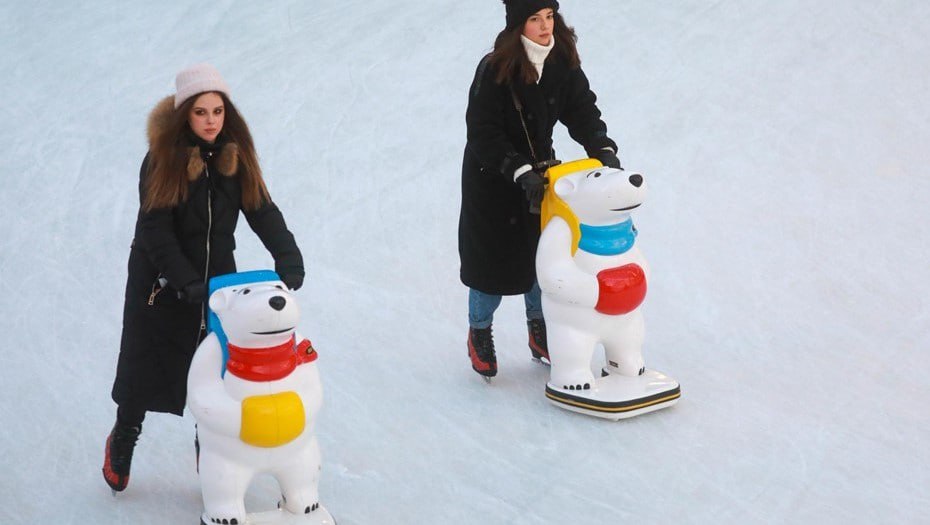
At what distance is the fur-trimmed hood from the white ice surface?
0.95 m

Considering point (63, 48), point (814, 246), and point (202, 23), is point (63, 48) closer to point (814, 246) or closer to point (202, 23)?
point (202, 23)

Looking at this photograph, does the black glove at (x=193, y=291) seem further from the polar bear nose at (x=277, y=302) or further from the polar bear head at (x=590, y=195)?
the polar bear head at (x=590, y=195)

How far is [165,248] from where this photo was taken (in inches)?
137

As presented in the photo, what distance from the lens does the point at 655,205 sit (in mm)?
6102

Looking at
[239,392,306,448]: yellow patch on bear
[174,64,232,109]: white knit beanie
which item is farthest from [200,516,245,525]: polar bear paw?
[174,64,232,109]: white knit beanie

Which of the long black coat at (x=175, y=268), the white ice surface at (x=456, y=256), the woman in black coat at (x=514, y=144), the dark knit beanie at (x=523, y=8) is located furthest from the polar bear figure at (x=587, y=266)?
the long black coat at (x=175, y=268)

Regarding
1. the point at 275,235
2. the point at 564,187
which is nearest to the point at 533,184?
the point at 564,187

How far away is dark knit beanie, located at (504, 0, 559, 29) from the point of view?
421 centimetres

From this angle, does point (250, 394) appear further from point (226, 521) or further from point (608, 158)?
point (608, 158)

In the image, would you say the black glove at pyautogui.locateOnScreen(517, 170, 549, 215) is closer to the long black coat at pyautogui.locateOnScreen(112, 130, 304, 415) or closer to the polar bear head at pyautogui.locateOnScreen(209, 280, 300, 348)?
the long black coat at pyautogui.locateOnScreen(112, 130, 304, 415)

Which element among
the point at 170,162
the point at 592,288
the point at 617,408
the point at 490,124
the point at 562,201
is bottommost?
the point at 617,408

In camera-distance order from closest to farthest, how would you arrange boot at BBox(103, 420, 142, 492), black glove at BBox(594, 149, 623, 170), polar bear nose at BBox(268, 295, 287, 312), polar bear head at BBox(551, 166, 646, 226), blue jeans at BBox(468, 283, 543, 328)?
polar bear nose at BBox(268, 295, 287, 312), boot at BBox(103, 420, 142, 492), polar bear head at BBox(551, 166, 646, 226), black glove at BBox(594, 149, 623, 170), blue jeans at BBox(468, 283, 543, 328)

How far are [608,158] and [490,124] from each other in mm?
399

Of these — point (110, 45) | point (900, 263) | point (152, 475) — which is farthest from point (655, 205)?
point (110, 45)
